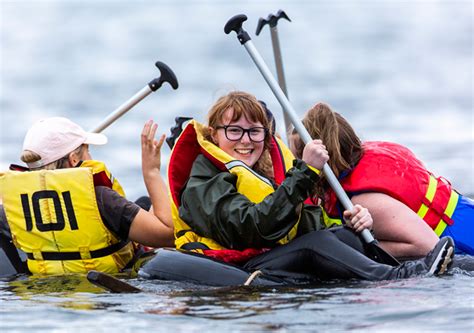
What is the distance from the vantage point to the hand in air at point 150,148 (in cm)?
767

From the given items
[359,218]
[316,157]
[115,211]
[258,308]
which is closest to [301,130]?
[316,157]

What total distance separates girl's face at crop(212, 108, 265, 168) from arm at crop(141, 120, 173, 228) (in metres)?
0.90

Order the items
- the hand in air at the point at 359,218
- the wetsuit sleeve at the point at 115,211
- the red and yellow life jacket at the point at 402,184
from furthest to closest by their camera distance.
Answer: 1. the wetsuit sleeve at the point at 115,211
2. the red and yellow life jacket at the point at 402,184
3. the hand in air at the point at 359,218

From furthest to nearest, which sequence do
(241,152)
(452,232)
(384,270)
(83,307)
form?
(452,232) < (241,152) < (384,270) < (83,307)

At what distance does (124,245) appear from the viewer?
777cm

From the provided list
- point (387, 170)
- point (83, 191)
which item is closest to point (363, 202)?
point (387, 170)

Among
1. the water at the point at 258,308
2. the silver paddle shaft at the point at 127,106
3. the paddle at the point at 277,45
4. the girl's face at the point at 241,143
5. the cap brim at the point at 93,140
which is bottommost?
the water at the point at 258,308

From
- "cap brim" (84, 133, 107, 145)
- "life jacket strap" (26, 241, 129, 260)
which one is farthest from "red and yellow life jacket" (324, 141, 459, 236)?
"cap brim" (84, 133, 107, 145)

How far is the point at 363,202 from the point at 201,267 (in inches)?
59.2

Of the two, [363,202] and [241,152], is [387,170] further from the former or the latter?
[241,152]

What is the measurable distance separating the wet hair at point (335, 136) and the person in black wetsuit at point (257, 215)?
1.87 feet

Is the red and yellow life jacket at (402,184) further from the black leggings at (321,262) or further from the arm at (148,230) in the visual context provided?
the arm at (148,230)

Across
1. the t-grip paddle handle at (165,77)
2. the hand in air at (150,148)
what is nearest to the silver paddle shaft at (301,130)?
the hand in air at (150,148)

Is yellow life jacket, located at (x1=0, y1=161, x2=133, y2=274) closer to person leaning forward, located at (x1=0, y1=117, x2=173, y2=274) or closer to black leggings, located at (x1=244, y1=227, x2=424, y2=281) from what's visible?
person leaning forward, located at (x1=0, y1=117, x2=173, y2=274)
